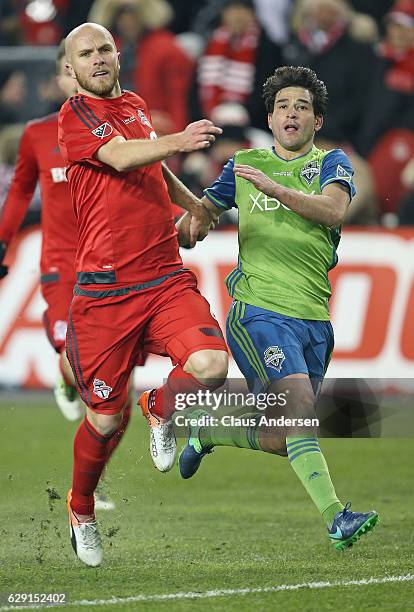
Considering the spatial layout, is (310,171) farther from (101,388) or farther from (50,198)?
(50,198)

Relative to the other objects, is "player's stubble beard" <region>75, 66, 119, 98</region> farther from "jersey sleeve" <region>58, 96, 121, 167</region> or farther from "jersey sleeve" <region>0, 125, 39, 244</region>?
"jersey sleeve" <region>0, 125, 39, 244</region>

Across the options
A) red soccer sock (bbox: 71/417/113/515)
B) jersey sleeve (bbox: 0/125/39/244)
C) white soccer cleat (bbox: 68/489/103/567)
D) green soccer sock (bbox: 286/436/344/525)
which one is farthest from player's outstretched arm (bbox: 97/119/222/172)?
jersey sleeve (bbox: 0/125/39/244)

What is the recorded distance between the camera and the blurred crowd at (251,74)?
13.2 m

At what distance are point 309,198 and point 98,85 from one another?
113 centimetres

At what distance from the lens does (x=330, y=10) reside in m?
13.5

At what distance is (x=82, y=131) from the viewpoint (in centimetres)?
625

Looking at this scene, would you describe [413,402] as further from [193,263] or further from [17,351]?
[17,351]

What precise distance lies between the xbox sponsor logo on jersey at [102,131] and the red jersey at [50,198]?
82.7 inches

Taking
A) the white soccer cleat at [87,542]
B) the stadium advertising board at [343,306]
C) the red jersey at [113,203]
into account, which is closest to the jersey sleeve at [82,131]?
the red jersey at [113,203]

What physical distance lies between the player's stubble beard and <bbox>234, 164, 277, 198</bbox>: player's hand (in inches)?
29.3

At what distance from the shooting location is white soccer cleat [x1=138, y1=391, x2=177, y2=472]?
6.79 meters

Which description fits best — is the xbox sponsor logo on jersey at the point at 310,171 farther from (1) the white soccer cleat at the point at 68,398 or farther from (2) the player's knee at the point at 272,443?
(1) the white soccer cleat at the point at 68,398

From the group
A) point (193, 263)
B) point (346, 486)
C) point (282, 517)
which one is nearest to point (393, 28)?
point (193, 263)

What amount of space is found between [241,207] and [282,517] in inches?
87.5
